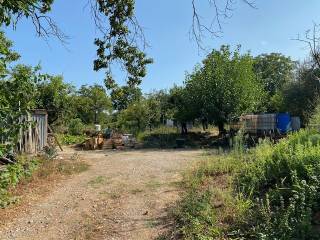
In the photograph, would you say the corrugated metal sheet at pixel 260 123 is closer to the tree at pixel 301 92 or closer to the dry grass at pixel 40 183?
the tree at pixel 301 92

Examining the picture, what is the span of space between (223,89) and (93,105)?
89.6 feet

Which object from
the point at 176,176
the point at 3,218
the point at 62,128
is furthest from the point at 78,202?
the point at 62,128

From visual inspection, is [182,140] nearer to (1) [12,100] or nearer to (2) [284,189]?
(2) [284,189]

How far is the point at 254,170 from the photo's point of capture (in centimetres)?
806

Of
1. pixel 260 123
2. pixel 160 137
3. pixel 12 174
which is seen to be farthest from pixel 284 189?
pixel 160 137

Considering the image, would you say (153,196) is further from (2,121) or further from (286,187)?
(2,121)

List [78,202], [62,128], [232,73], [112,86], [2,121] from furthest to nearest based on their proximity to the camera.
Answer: [62,128], [232,73], [78,202], [112,86], [2,121]

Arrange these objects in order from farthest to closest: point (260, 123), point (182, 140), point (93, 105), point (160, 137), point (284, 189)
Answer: point (93, 105)
point (160, 137)
point (182, 140)
point (260, 123)
point (284, 189)

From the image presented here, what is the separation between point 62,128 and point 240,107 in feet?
40.4

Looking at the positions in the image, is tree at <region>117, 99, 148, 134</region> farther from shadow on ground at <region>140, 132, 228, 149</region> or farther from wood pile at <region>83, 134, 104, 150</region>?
wood pile at <region>83, 134, 104, 150</region>

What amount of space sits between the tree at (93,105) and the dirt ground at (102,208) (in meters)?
34.2

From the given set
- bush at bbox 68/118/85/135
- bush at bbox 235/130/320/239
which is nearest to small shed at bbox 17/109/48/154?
bush at bbox 235/130/320/239

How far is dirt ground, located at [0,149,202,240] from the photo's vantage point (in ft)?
22.5

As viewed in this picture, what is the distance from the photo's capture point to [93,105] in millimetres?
47531
